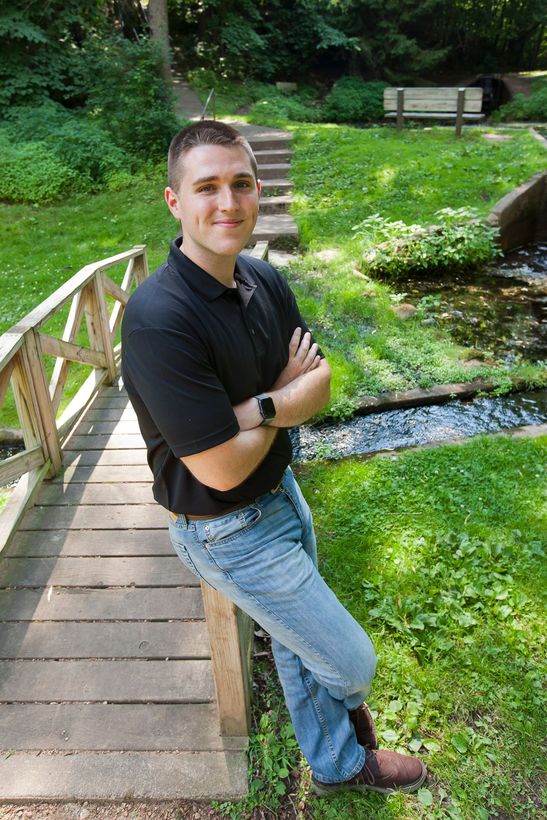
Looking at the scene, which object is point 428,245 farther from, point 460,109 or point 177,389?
point 177,389

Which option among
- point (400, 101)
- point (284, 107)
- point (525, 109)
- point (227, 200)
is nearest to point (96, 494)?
point (227, 200)

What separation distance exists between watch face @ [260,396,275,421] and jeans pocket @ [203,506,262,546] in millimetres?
294

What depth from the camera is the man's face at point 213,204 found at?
1.78 meters

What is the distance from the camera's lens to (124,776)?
2.25 m

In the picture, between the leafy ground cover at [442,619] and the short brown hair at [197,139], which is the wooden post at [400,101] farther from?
the short brown hair at [197,139]

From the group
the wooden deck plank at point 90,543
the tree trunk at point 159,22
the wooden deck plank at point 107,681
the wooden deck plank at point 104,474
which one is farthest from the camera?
the tree trunk at point 159,22

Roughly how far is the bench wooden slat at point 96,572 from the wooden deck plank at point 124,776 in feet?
2.73

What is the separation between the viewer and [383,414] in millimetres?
5289

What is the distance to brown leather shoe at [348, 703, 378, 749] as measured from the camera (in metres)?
2.25

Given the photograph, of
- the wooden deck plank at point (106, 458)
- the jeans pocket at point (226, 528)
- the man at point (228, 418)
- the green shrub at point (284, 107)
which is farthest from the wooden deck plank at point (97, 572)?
the green shrub at point (284, 107)

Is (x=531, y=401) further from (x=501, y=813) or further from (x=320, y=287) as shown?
(x=501, y=813)

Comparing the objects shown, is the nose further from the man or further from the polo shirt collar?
the polo shirt collar

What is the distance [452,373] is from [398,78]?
16558 mm

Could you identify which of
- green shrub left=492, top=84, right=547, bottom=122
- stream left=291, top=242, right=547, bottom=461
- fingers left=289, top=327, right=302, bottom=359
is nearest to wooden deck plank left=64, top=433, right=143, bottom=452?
stream left=291, top=242, right=547, bottom=461
